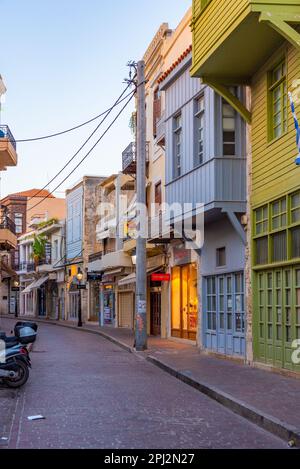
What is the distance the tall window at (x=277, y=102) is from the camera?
567 inches

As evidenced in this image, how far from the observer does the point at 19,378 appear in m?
12.6

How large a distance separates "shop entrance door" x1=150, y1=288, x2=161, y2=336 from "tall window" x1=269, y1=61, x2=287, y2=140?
14451mm

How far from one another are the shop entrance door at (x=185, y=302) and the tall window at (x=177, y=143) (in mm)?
3603

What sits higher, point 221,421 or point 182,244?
point 182,244

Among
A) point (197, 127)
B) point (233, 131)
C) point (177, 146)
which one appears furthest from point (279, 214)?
point (177, 146)

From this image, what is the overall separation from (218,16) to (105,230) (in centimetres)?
2765

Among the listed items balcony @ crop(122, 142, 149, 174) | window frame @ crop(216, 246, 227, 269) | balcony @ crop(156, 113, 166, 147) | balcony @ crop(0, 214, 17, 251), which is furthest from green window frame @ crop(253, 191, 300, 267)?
balcony @ crop(0, 214, 17, 251)

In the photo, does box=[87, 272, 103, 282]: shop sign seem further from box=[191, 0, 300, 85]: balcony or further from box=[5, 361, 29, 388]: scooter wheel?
box=[5, 361, 29, 388]: scooter wheel

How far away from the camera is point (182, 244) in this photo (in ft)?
78.9

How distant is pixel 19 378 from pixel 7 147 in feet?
58.4

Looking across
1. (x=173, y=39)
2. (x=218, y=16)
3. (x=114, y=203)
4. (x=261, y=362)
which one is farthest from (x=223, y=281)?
(x=114, y=203)

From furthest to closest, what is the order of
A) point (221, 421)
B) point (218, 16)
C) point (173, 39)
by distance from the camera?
point (173, 39) → point (218, 16) → point (221, 421)

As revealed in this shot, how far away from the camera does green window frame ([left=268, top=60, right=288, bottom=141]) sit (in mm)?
14406
